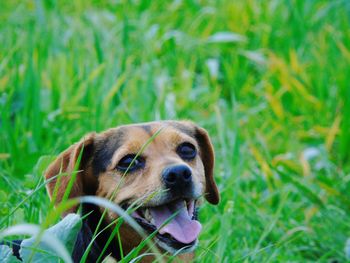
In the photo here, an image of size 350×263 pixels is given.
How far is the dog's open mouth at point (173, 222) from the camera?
3.28 metres

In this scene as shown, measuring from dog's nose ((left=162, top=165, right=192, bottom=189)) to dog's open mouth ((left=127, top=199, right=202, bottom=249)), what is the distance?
0.10 m

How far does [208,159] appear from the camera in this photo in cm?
398

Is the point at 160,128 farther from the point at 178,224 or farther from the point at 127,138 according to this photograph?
the point at 178,224

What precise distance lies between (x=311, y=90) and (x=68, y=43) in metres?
1.71

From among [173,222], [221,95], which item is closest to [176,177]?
[173,222]

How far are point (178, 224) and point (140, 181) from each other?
0.24 m

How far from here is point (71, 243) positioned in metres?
2.84

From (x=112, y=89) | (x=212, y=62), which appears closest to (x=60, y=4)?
(x=212, y=62)

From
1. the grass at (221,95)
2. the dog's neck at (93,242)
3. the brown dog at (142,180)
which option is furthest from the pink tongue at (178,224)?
the dog's neck at (93,242)

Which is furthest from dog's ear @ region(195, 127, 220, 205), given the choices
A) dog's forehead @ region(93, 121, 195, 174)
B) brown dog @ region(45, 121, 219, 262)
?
dog's forehead @ region(93, 121, 195, 174)

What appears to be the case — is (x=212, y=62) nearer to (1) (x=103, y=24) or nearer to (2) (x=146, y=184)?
(1) (x=103, y=24)

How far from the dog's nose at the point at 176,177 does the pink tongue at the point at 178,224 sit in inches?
3.7

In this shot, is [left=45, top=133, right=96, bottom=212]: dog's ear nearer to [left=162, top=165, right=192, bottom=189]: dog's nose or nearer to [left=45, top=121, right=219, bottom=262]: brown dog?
[left=45, top=121, right=219, bottom=262]: brown dog

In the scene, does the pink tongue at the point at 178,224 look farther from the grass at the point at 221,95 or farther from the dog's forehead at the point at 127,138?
the dog's forehead at the point at 127,138
